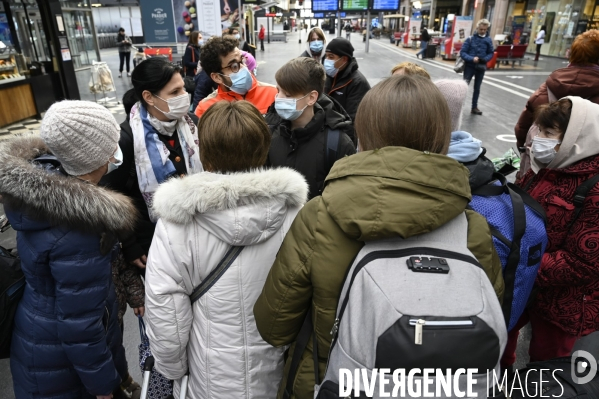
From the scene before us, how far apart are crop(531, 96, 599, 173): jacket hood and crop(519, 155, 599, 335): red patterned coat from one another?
0.04 m

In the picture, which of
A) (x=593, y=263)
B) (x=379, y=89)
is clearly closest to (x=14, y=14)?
(x=379, y=89)

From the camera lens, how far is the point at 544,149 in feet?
6.39

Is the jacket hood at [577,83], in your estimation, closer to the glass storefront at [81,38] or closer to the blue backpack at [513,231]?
the blue backpack at [513,231]

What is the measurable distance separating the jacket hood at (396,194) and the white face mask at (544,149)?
118 cm

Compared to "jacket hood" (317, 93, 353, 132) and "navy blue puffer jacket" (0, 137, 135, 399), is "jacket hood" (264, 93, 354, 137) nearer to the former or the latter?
"jacket hood" (317, 93, 353, 132)

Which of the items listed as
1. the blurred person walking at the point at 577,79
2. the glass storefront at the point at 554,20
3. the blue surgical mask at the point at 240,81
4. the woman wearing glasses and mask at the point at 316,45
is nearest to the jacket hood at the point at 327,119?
the blue surgical mask at the point at 240,81

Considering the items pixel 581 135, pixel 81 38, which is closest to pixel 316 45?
pixel 581 135

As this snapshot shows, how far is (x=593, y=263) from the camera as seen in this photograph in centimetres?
174

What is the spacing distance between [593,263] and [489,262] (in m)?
1.01

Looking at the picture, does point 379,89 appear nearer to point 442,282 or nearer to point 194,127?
point 442,282

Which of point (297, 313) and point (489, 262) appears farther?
point (297, 313)

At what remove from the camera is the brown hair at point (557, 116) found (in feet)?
6.22

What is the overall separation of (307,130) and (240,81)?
124 centimetres

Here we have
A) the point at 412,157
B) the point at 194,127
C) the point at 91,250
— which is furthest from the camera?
the point at 194,127
